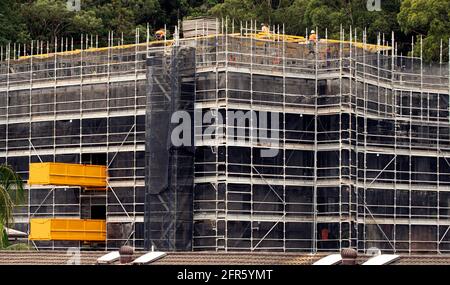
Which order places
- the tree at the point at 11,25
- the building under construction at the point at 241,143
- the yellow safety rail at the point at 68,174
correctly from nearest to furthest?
the building under construction at the point at 241,143 < the yellow safety rail at the point at 68,174 < the tree at the point at 11,25

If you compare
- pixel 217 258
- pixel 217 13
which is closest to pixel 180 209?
pixel 217 258

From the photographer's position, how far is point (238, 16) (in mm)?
120125

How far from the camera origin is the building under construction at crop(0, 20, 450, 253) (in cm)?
7381

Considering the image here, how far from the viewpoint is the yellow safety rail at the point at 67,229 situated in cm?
7625

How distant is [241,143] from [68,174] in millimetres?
9598

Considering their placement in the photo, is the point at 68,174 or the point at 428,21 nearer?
the point at 68,174

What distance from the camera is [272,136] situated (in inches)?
2933

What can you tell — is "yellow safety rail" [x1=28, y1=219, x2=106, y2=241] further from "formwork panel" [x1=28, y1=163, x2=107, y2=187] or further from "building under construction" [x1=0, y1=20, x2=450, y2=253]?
"formwork panel" [x1=28, y1=163, x2=107, y2=187]

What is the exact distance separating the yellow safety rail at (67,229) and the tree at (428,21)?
109 ft

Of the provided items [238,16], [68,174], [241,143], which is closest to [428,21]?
[238,16]

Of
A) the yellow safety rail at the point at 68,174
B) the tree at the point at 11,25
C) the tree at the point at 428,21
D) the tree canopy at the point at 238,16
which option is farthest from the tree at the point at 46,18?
the yellow safety rail at the point at 68,174

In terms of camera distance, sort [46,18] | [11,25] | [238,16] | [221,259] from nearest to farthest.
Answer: [221,259] → [11,25] → [46,18] → [238,16]

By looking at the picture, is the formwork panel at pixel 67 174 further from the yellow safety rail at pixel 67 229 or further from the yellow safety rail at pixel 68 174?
the yellow safety rail at pixel 67 229

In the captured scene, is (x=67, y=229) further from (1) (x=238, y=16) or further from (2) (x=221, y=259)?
(1) (x=238, y=16)
